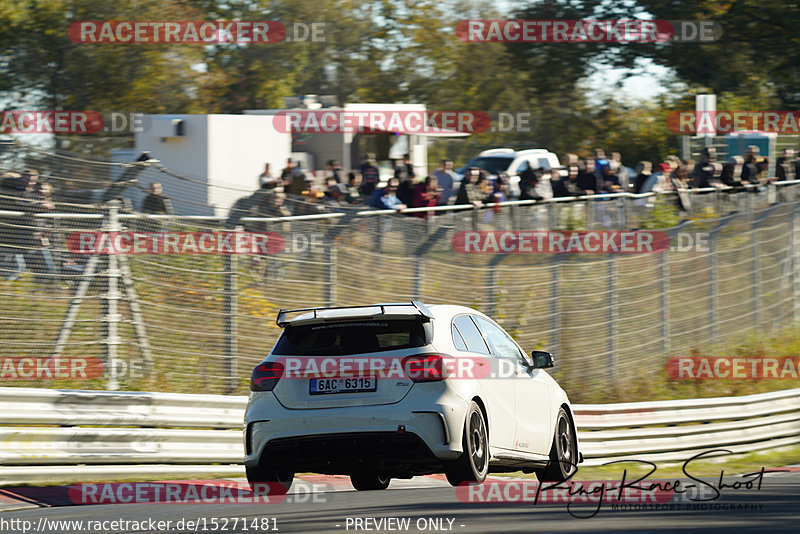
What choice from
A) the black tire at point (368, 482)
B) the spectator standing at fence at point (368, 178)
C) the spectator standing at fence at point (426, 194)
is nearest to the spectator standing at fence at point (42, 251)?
the black tire at point (368, 482)

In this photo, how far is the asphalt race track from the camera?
8414 millimetres

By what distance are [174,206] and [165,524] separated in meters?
7.01

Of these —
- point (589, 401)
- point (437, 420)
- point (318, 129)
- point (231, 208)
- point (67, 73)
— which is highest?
point (67, 73)

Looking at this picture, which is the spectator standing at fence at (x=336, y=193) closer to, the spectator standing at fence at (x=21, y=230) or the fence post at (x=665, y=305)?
the fence post at (x=665, y=305)

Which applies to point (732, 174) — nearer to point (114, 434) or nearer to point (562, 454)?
point (562, 454)

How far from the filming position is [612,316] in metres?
21.6

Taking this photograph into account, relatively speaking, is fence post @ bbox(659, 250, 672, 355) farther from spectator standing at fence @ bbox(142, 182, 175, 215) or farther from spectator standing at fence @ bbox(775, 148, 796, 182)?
spectator standing at fence @ bbox(142, 182, 175, 215)

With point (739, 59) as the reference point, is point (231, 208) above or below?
below

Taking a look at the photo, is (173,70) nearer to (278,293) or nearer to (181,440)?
(278,293)

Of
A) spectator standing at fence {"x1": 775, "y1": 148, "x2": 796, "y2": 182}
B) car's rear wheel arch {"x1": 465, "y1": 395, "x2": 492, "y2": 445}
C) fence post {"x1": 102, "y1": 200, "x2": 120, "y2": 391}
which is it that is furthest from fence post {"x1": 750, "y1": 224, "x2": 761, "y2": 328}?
car's rear wheel arch {"x1": 465, "y1": 395, "x2": 492, "y2": 445}

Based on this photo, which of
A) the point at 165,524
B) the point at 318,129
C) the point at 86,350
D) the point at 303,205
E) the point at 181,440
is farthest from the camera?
the point at 318,129

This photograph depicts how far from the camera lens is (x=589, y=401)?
20.9 m

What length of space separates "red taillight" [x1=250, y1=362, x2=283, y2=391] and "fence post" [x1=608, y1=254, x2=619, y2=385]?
12.1 meters

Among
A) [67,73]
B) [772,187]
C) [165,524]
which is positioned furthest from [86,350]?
[67,73]
